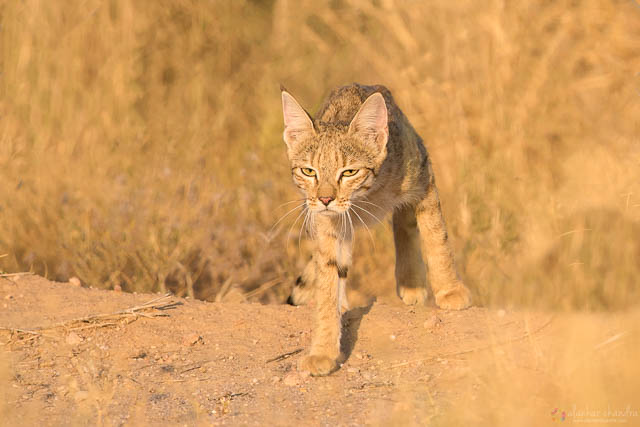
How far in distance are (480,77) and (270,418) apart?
3684 millimetres

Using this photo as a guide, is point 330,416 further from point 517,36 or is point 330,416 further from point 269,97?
point 269,97

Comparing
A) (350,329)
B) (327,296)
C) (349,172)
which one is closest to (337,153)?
(349,172)

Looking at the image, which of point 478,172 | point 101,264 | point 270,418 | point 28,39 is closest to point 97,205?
point 101,264

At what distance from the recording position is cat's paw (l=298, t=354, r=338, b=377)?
3.52 m

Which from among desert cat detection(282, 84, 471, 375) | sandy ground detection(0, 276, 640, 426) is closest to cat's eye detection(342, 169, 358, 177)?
desert cat detection(282, 84, 471, 375)

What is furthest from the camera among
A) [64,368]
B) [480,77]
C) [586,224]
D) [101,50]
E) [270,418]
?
[101,50]

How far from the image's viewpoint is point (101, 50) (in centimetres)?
684

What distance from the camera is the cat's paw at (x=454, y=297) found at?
4348 mm

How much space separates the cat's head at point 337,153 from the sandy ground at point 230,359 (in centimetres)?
77

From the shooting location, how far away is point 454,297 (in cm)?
437

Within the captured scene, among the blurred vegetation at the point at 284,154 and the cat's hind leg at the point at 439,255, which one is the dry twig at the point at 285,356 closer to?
the cat's hind leg at the point at 439,255

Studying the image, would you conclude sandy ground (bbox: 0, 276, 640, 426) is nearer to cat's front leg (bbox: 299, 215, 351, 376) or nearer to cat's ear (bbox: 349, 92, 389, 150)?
cat's front leg (bbox: 299, 215, 351, 376)

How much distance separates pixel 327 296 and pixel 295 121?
929 millimetres

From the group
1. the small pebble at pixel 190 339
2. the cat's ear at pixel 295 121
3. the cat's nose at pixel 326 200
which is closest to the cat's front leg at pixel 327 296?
the cat's nose at pixel 326 200
